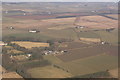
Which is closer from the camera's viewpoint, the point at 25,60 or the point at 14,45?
the point at 25,60

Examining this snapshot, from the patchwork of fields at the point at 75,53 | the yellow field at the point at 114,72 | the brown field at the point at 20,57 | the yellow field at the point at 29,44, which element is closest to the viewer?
the yellow field at the point at 114,72

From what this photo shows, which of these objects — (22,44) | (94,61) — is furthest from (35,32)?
(94,61)

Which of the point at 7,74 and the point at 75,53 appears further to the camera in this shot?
the point at 75,53

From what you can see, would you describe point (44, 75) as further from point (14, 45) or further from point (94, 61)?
point (14, 45)

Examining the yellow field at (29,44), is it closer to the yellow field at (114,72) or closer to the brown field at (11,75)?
the brown field at (11,75)

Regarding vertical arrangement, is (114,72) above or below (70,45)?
below

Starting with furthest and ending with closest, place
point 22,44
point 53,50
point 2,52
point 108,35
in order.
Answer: point 108,35
point 22,44
point 53,50
point 2,52

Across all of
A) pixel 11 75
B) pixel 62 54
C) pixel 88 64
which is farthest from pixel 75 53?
pixel 11 75

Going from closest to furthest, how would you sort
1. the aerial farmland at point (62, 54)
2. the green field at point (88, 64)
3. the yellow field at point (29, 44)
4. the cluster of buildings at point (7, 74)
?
the cluster of buildings at point (7, 74) → the aerial farmland at point (62, 54) → the green field at point (88, 64) → the yellow field at point (29, 44)

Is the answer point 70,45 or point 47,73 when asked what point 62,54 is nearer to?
point 70,45

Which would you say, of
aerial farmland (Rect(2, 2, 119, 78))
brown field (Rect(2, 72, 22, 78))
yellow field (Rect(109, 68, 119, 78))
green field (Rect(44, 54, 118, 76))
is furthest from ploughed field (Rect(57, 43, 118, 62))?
brown field (Rect(2, 72, 22, 78))

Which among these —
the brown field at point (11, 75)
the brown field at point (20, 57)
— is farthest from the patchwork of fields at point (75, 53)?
the brown field at point (11, 75)
